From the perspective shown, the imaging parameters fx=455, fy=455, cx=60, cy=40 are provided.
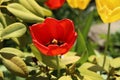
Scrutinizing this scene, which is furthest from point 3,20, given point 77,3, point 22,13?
point 77,3

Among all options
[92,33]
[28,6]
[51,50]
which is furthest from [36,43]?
[92,33]

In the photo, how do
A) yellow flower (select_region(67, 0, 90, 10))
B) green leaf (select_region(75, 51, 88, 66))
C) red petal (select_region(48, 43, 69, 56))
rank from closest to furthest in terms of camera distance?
red petal (select_region(48, 43, 69, 56)) → green leaf (select_region(75, 51, 88, 66)) → yellow flower (select_region(67, 0, 90, 10))

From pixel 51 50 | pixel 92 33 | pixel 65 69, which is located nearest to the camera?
pixel 51 50

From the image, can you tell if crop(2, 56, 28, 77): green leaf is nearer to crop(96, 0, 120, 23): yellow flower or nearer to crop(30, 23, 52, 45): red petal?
crop(30, 23, 52, 45): red petal

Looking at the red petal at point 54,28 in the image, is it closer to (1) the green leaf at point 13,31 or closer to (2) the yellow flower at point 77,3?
(1) the green leaf at point 13,31

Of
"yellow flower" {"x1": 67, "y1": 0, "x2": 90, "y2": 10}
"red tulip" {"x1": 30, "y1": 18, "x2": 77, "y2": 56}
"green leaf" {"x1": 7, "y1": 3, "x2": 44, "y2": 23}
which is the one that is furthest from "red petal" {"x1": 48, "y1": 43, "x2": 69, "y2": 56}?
"yellow flower" {"x1": 67, "y1": 0, "x2": 90, "y2": 10}

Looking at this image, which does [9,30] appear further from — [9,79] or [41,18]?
[9,79]
